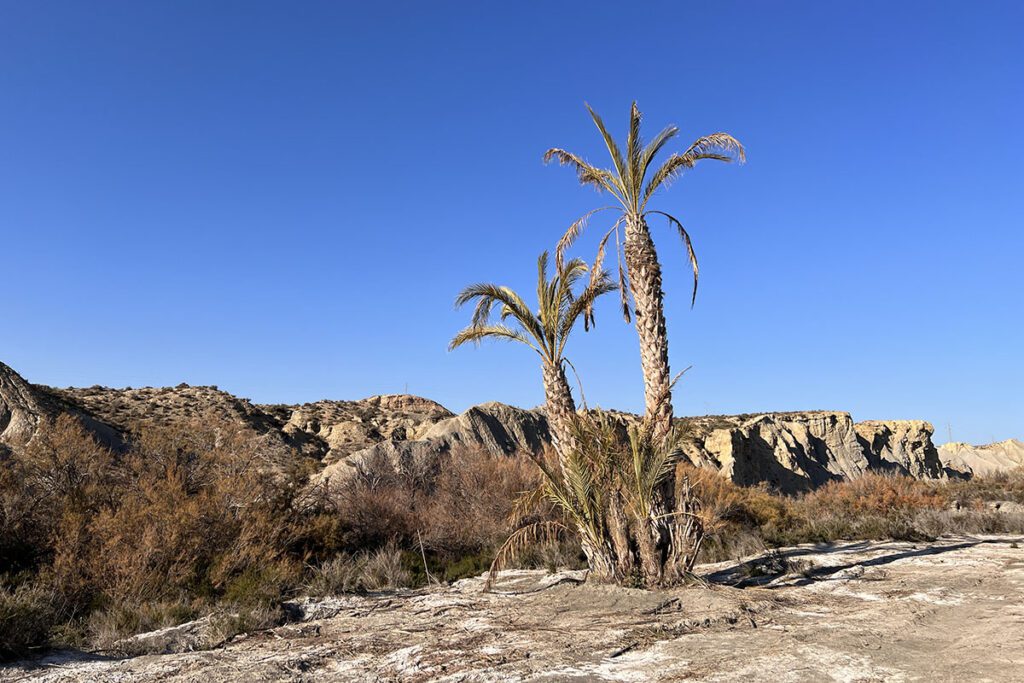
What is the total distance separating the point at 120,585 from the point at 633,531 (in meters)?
8.06

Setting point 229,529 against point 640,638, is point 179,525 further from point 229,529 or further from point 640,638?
point 640,638

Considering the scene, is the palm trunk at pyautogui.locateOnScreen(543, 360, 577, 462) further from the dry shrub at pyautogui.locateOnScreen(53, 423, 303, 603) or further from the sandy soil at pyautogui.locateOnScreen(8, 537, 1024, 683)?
the dry shrub at pyautogui.locateOnScreen(53, 423, 303, 603)

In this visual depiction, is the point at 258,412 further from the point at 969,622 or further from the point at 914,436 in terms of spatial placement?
the point at 914,436

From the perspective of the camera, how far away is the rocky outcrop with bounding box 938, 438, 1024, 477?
7462cm

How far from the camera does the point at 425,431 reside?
30203mm

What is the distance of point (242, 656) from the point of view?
24.2ft

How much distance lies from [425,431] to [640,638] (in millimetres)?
23697

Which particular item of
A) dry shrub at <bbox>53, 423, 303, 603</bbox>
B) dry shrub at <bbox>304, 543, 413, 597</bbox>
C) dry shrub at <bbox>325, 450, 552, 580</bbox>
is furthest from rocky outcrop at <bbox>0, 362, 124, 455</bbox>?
dry shrub at <bbox>304, 543, 413, 597</bbox>

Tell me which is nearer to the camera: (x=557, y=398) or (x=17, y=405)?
(x=557, y=398)

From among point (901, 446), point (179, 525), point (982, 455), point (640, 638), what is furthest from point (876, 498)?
point (982, 455)

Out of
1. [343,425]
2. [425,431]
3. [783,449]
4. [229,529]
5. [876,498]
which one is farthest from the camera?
[783,449]

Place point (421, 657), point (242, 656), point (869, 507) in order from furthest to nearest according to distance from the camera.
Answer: point (869, 507)
point (242, 656)
point (421, 657)

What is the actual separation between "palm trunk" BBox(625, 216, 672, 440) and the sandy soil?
3111mm

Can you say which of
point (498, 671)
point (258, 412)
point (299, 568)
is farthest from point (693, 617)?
point (258, 412)
